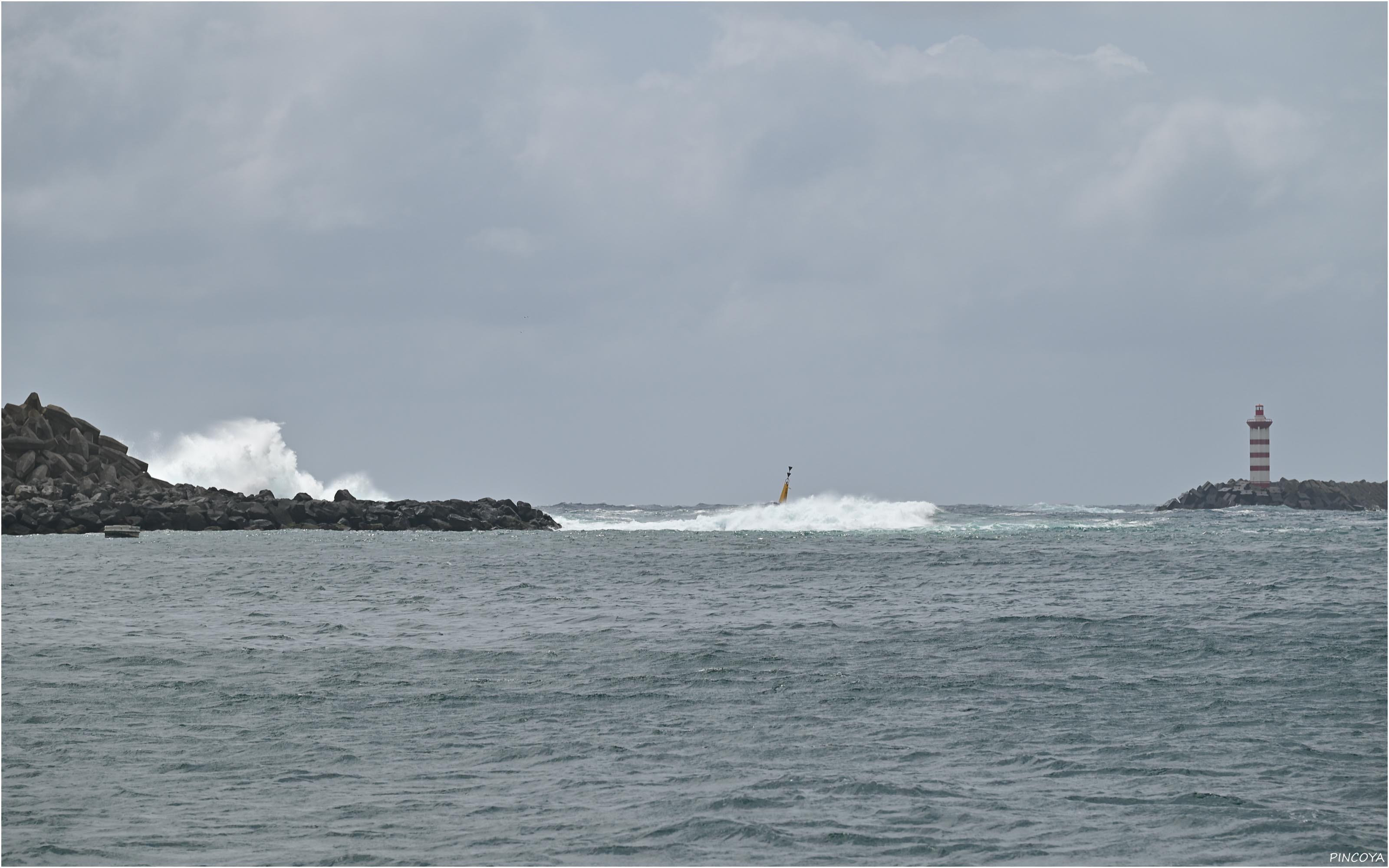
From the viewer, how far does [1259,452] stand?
11044 cm

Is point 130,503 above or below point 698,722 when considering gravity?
above

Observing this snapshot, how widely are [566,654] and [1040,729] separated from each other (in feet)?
29.5

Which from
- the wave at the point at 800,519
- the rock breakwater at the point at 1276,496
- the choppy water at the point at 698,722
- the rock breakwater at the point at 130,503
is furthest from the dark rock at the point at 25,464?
the rock breakwater at the point at 1276,496

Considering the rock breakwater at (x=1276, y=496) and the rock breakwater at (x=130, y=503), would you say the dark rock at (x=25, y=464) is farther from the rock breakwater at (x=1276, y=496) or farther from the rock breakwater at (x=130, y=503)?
the rock breakwater at (x=1276, y=496)

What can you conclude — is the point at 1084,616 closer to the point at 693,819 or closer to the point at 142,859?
the point at 693,819

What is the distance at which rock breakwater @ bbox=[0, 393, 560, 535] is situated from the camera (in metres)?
63.8

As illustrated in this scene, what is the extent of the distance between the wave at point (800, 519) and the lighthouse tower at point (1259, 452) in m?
31.8

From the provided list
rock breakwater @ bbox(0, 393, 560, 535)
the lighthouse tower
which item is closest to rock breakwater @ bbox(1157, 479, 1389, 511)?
the lighthouse tower

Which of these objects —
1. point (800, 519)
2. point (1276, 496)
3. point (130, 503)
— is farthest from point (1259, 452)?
point (130, 503)

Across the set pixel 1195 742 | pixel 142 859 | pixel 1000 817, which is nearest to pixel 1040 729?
pixel 1195 742

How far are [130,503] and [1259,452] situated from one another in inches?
3461

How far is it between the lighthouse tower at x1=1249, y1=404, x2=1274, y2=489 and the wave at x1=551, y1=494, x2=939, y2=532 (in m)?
31.8

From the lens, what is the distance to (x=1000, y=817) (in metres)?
11.8

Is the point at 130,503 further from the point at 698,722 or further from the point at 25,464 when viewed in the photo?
the point at 698,722
